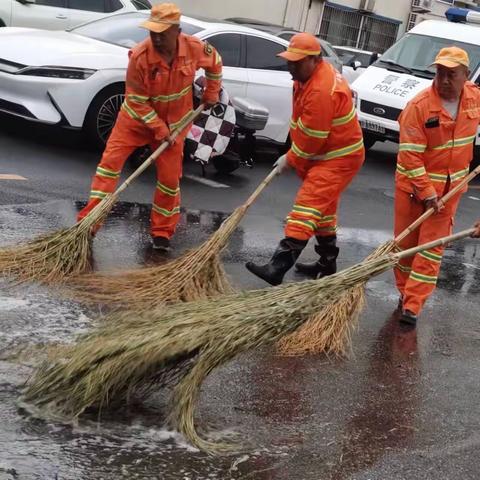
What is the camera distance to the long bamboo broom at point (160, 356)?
12.5ft

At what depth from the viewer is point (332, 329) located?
5262 millimetres

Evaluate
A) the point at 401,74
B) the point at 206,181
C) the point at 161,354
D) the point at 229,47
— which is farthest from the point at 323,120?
the point at 401,74

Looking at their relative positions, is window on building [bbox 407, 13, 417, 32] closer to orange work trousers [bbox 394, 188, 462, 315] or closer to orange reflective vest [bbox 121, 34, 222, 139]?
orange reflective vest [bbox 121, 34, 222, 139]

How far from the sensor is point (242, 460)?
148 inches

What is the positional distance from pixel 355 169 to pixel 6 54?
4.76m

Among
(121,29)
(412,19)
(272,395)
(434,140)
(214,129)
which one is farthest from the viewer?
(412,19)

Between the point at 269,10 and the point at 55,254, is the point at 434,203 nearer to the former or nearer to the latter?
the point at 55,254

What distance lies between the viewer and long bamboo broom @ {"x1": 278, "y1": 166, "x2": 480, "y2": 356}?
5137 millimetres

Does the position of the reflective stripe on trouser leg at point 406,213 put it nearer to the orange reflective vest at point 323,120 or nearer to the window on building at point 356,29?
the orange reflective vest at point 323,120

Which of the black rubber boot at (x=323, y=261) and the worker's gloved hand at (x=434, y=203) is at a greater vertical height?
the worker's gloved hand at (x=434, y=203)

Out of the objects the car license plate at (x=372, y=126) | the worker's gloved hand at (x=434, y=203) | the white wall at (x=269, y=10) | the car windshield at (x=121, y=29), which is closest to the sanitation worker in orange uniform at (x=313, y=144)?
the worker's gloved hand at (x=434, y=203)

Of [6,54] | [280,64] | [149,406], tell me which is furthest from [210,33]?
[149,406]

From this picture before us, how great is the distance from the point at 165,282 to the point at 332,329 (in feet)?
3.52

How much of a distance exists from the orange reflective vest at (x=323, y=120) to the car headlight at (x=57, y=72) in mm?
3882
